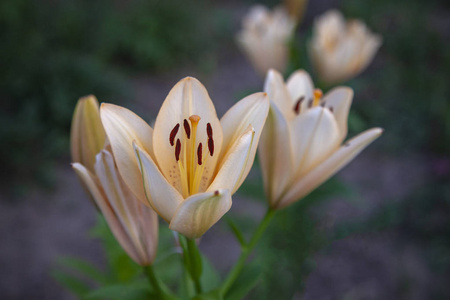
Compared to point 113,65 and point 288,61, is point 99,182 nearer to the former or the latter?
point 288,61

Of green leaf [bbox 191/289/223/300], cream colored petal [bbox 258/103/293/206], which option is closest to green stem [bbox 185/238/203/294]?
green leaf [bbox 191/289/223/300]

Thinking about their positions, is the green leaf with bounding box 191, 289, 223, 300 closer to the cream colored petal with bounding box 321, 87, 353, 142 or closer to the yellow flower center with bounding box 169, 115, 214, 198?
the yellow flower center with bounding box 169, 115, 214, 198

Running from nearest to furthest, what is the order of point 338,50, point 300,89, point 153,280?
1. point 153,280
2. point 300,89
3. point 338,50

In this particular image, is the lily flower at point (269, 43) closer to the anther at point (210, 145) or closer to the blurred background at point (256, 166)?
the blurred background at point (256, 166)

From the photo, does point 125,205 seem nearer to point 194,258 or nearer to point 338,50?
point 194,258

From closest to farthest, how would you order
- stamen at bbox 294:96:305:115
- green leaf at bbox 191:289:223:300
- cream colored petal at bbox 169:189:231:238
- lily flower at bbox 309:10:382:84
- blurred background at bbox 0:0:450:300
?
cream colored petal at bbox 169:189:231:238 < green leaf at bbox 191:289:223:300 < stamen at bbox 294:96:305:115 < lily flower at bbox 309:10:382:84 < blurred background at bbox 0:0:450:300

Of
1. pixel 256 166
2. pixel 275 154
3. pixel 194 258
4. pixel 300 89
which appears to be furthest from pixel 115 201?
pixel 256 166
